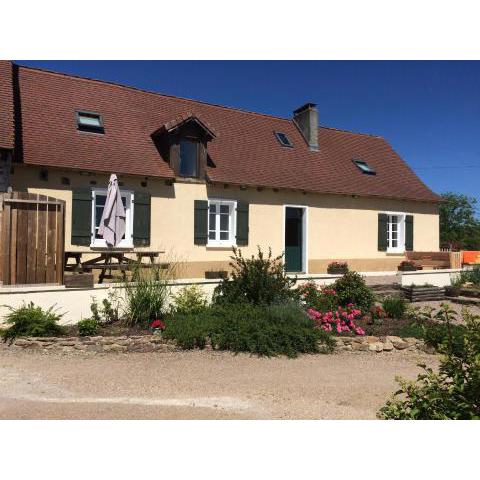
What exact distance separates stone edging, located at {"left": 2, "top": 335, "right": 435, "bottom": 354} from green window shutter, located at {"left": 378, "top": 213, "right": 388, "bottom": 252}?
29.6 feet

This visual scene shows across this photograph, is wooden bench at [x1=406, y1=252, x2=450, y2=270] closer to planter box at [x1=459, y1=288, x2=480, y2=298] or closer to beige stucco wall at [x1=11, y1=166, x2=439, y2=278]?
beige stucco wall at [x1=11, y1=166, x2=439, y2=278]

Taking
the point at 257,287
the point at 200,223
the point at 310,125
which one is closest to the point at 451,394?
the point at 257,287

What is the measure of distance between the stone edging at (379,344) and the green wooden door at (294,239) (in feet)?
23.8

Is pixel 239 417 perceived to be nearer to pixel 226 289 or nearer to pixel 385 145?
pixel 226 289

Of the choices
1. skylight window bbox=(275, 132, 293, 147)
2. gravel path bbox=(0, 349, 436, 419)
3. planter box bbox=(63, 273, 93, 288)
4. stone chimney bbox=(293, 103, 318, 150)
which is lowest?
gravel path bbox=(0, 349, 436, 419)

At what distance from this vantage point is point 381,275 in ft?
43.7

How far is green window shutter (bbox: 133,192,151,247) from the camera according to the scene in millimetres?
11148

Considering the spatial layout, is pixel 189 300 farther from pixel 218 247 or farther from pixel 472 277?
pixel 472 277

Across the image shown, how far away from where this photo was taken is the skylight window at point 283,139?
50.8 feet

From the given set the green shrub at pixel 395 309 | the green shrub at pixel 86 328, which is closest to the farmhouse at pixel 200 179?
the green shrub at pixel 86 328

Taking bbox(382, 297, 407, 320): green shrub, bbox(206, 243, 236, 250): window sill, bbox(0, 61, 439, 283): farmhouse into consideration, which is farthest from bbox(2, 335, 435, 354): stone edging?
bbox(206, 243, 236, 250): window sill

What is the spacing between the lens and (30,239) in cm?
715

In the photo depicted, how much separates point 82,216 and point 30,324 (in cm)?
465

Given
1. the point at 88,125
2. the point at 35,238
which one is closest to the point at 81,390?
the point at 35,238
